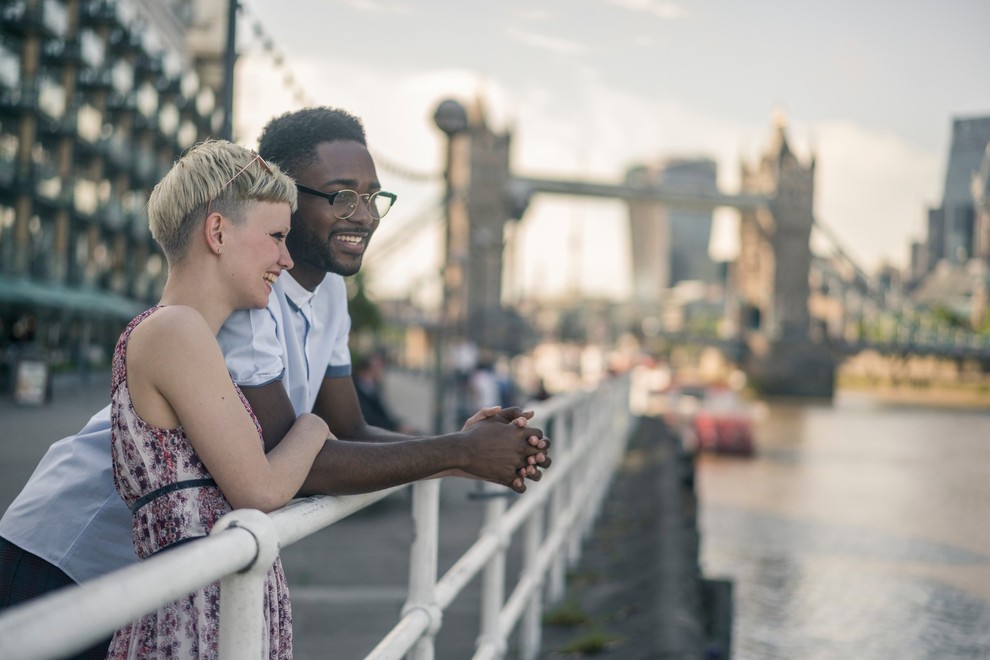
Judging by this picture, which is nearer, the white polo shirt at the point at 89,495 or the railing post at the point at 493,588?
the white polo shirt at the point at 89,495

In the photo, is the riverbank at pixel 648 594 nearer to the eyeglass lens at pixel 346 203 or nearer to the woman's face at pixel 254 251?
the eyeglass lens at pixel 346 203

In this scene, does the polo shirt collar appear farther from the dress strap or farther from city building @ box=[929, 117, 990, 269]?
city building @ box=[929, 117, 990, 269]

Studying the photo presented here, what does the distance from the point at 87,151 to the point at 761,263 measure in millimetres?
57290

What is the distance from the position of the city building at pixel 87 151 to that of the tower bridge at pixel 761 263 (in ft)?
57.7

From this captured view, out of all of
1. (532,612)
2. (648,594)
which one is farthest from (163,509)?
(648,594)

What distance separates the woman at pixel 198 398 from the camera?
1.46 meters

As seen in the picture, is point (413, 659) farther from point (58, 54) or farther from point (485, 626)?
point (58, 54)

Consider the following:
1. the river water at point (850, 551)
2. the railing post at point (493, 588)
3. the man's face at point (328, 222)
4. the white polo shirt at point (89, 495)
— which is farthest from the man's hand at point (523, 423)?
the river water at point (850, 551)

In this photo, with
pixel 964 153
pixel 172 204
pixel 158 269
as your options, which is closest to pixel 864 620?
pixel 964 153

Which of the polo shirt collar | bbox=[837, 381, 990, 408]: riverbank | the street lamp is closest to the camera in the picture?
the polo shirt collar

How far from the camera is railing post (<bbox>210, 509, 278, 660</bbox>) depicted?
1272mm

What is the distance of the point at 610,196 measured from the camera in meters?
73.9

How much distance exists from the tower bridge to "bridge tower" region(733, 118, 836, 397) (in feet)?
0.22

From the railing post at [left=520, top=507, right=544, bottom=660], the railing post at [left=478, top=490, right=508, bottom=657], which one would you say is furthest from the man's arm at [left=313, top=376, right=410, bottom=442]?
the railing post at [left=520, top=507, right=544, bottom=660]
